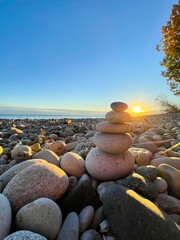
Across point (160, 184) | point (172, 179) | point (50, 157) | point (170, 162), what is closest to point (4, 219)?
point (50, 157)

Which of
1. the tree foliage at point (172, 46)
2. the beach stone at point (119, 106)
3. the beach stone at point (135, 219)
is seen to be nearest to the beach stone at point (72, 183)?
the beach stone at point (135, 219)

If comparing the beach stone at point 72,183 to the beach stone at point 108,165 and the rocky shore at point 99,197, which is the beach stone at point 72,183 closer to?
the rocky shore at point 99,197

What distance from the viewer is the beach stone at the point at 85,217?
242 centimetres

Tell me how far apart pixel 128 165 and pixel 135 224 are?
4.14 feet

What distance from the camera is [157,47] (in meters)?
15.1

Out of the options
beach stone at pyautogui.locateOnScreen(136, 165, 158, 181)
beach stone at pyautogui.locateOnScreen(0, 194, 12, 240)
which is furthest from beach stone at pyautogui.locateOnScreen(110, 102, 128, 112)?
beach stone at pyautogui.locateOnScreen(0, 194, 12, 240)

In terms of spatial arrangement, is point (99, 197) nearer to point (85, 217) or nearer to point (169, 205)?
point (85, 217)

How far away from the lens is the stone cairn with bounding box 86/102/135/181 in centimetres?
323

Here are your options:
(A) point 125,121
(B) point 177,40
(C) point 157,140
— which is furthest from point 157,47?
(A) point 125,121

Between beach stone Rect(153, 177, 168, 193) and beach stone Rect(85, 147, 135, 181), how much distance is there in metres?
0.44

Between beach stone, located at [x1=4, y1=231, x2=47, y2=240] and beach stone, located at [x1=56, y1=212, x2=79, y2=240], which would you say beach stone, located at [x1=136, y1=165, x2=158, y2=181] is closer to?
beach stone, located at [x1=56, y1=212, x2=79, y2=240]

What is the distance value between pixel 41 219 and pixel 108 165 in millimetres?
1288

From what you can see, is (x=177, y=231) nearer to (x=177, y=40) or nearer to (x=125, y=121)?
(x=125, y=121)

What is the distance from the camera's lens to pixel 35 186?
2705 millimetres
